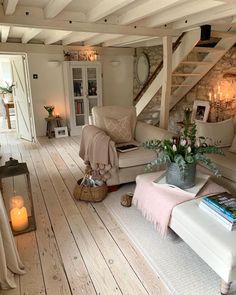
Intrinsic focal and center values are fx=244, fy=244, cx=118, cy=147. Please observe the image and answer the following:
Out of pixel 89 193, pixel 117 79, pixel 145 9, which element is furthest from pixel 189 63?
pixel 89 193

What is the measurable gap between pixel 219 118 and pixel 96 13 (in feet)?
8.92

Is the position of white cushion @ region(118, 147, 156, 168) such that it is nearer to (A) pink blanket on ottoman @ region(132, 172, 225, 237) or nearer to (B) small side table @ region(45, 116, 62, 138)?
(A) pink blanket on ottoman @ region(132, 172, 225, 237)

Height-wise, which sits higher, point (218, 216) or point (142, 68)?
point (142, 68)

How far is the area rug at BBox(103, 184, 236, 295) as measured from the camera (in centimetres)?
168

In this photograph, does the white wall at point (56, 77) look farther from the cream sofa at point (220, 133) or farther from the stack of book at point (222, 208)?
the stack of book at point (222, 208)

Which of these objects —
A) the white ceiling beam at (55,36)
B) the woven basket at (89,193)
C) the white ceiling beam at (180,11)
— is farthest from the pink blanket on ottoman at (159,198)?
the white ceiling beam at (55,36)

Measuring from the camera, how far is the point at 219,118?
14.0 feet

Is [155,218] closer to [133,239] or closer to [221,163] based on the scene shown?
[133,239]

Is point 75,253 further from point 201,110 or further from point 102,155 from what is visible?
point 201,110

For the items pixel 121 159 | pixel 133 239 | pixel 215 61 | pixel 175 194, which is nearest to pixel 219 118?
pixel 215 61

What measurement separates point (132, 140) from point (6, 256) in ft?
7.47

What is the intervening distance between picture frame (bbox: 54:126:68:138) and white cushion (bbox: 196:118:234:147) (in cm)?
340

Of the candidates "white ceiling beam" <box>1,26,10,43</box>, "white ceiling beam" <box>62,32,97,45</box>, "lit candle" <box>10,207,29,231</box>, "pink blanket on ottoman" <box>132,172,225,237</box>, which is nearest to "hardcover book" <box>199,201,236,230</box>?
"pink blanket on ottoman" <box>132,172,225,237</box>

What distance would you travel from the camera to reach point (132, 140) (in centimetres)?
357
